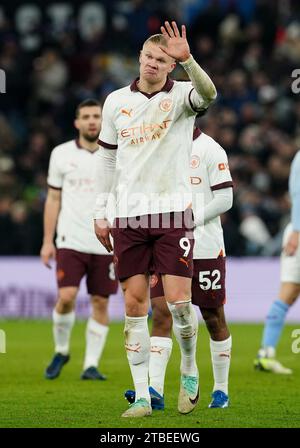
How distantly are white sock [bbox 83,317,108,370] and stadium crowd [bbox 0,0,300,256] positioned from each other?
8566 millimetres

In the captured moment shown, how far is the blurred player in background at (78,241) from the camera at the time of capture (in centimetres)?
1210

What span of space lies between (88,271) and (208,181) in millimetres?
3080

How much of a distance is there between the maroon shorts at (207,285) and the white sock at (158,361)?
357mm

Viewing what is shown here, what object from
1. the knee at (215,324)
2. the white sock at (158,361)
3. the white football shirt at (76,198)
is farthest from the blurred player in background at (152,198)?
the white football shirt at (76,198)

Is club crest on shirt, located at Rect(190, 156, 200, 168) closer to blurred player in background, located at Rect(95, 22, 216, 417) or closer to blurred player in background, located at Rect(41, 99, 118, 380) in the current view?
blurred player in background, located at Rect(95, 22, 216, 417)

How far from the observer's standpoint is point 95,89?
78.3 ft

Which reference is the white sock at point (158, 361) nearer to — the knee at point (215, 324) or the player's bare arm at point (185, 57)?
the knee at point (215, 324)

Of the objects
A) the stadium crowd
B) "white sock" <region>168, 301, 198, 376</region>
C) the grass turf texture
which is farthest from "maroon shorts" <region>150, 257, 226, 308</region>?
the stadium crowd

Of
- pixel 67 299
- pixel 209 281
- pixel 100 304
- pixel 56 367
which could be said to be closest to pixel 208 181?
pixel 209 281

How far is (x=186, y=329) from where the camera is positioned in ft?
28.4

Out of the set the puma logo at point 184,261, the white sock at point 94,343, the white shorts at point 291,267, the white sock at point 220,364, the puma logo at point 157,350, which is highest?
the puma logo at point 184,261

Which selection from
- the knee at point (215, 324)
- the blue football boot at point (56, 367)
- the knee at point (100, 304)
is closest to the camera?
the knee at point (215, 324)

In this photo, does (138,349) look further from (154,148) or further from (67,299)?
(67,299)
